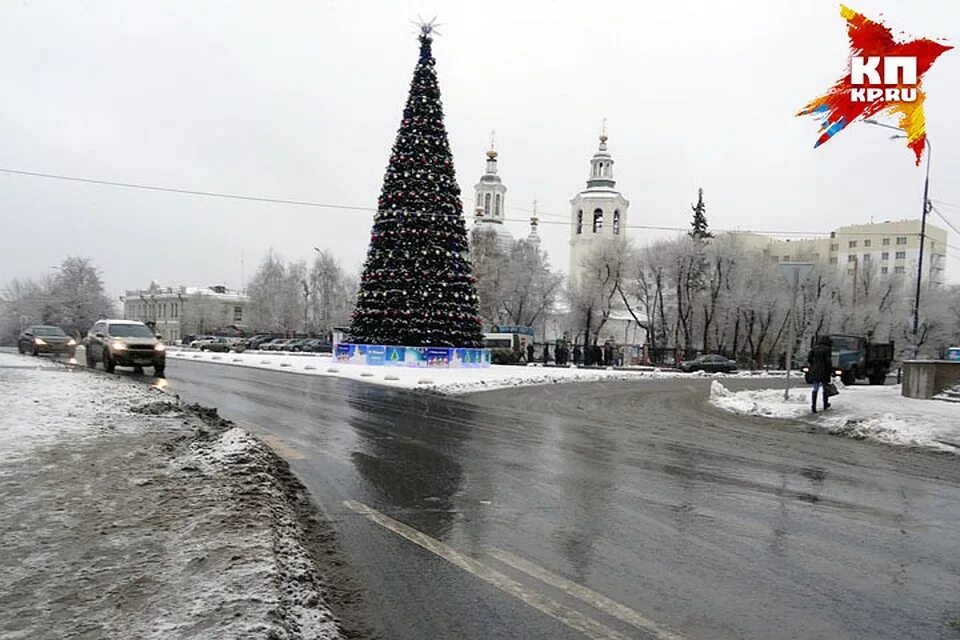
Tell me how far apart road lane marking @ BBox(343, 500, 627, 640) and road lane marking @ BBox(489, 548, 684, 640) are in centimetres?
19

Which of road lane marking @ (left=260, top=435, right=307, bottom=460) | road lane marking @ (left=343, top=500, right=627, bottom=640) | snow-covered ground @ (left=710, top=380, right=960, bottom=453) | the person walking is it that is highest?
the person walking

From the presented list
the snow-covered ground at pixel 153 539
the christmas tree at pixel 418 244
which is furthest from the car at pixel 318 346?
the snow-covered ground at pixel 153 539

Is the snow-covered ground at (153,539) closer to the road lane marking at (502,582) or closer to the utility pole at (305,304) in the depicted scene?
the road lane marking at (502,582)

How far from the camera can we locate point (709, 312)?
61.4 m

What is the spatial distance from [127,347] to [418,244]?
559 inches

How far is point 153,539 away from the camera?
5070 mm

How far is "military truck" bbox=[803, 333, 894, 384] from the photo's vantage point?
97.6ft

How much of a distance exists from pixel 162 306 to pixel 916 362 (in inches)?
4963

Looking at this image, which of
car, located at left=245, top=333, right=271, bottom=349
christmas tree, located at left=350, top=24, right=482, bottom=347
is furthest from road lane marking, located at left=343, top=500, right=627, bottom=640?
car, located at left=245, top=333, right=271, bottom=349

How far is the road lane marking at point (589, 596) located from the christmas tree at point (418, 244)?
27.7m

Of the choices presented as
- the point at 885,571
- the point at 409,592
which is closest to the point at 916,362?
the point at 885,571

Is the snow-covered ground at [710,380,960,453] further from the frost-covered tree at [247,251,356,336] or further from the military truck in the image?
the frost-covered tree at [247,251,356,336]

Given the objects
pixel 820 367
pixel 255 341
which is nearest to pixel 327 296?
pixel 255 341

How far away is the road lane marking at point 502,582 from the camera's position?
3984mm
